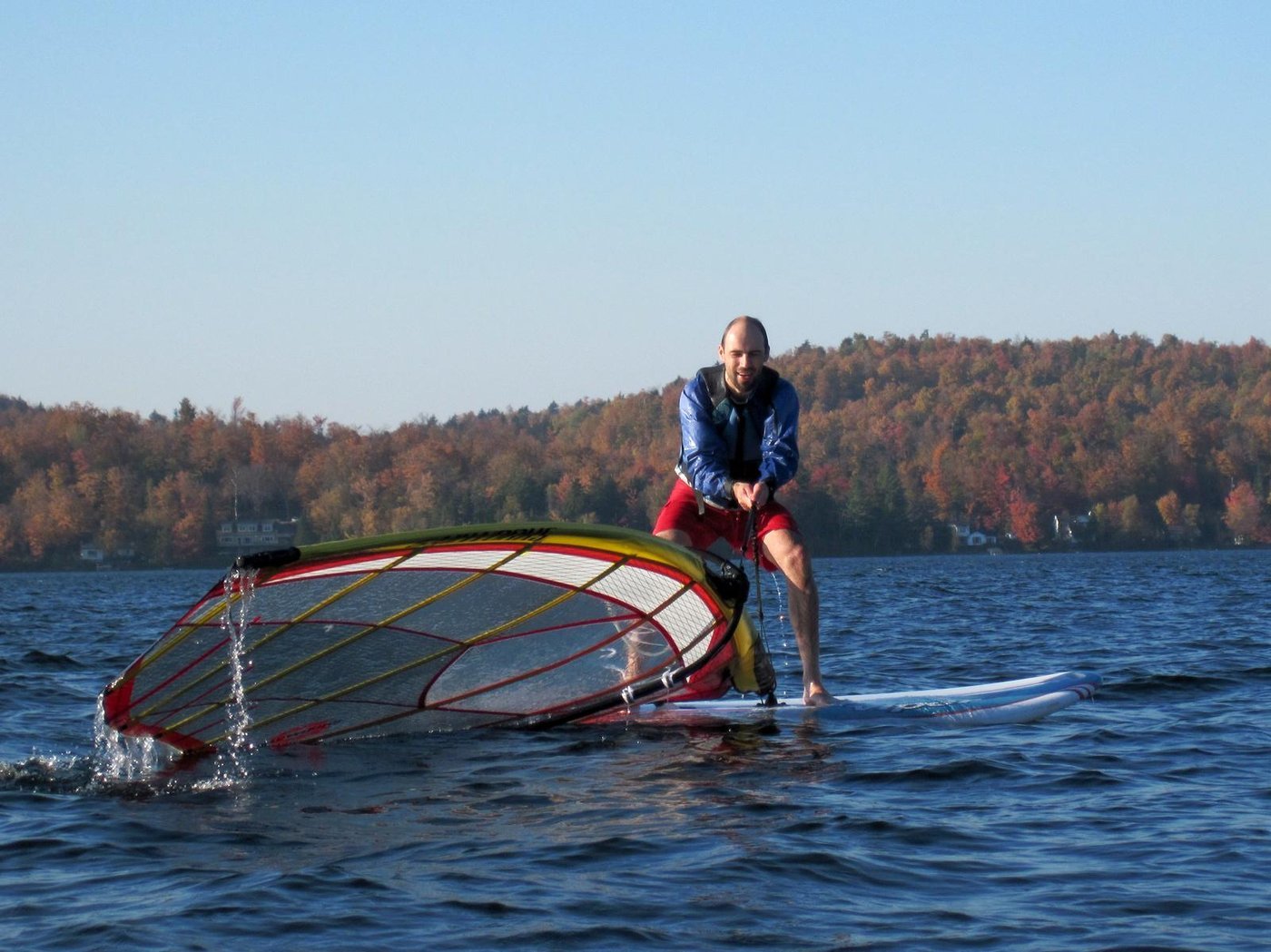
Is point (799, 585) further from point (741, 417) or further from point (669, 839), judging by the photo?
point (669, 839)

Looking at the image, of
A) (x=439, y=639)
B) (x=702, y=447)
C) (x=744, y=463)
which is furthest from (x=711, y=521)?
(x=439, y=639)

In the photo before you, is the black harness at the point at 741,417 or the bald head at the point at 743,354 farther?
the black harness at the point at 741,417

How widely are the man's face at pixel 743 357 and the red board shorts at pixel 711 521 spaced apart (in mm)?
636

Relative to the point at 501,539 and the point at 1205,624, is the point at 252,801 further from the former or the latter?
the point at 1205,624

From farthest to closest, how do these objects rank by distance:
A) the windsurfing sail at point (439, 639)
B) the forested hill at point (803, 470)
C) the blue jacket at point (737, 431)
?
the forested hill at point (803, 470) < the blue jacket at point (737, 431) < the windsurfing sail at point (439, 639)

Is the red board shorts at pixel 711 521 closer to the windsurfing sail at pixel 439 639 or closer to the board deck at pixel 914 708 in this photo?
the windsurfing sail at pixel 439 639

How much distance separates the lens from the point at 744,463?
8562 millimetres

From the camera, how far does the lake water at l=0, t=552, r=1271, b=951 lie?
15.3ft

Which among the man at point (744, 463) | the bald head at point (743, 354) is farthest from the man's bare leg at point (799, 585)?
the bald head at point (743, 354)

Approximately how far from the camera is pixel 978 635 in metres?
17.2

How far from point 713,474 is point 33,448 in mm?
127956

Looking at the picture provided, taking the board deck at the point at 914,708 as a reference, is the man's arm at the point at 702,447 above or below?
above

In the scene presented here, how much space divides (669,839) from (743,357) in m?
3.28

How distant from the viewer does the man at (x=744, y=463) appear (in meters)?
8.31
